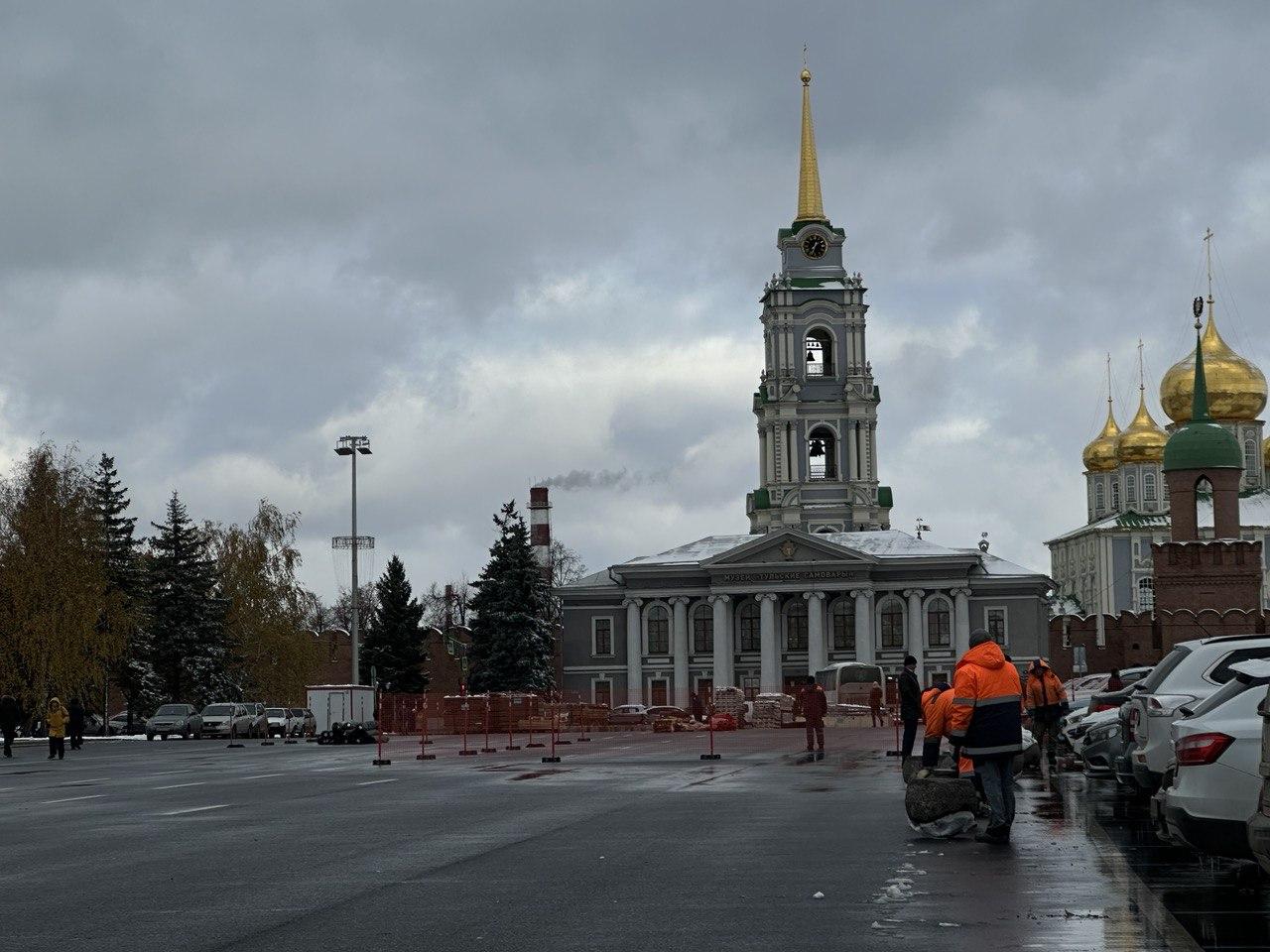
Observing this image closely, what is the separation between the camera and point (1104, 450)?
532 ft

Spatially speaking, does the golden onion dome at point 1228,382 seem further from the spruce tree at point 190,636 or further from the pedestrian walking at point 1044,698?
the pedestrian walking at point 1044,698

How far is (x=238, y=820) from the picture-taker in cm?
1967

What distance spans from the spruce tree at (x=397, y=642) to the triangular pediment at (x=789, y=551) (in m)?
17.1

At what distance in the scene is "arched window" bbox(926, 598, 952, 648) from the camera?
104 meters

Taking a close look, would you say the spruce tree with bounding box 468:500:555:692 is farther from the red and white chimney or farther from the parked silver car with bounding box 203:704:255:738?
the parked silver car with bounding box 203:704:255:738

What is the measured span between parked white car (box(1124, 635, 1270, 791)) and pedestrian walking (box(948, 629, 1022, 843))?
5.20 ft

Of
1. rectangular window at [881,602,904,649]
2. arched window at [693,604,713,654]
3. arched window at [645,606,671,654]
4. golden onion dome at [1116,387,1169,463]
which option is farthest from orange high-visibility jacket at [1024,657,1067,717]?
golden onion dome at [1116,387,1169,463]

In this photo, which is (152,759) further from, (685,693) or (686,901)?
(685,693)

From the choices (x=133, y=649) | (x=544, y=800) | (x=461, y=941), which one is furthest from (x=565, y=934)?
(x=133, y=649)

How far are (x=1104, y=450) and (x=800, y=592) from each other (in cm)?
6619

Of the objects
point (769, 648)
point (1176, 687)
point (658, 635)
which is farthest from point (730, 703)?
point (1176, 687)

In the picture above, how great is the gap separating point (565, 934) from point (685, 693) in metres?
93.9

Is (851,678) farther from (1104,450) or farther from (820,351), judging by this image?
(1104,450)

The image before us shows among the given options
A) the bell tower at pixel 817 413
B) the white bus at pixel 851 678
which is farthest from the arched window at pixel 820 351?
the white bus at pixel 851 678
